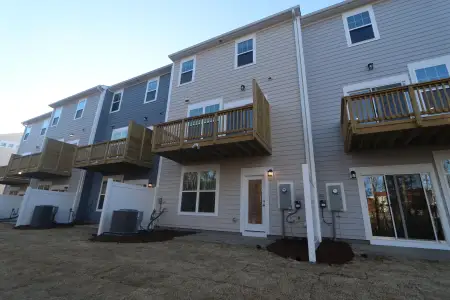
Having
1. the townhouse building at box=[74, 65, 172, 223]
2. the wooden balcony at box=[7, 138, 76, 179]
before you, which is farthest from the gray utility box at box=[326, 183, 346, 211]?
the wooden balcony at box=[7, 138, 76, 179]

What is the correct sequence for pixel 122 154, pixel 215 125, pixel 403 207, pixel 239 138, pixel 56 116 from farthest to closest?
A: pixel 56 116 < pixel 122 154 < pixel 215 125 < pixel 239 138 < pixel 403 207

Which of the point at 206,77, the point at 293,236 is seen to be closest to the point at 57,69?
the point at 206,77

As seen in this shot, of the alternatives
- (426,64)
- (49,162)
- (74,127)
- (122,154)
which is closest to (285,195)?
(426,64)

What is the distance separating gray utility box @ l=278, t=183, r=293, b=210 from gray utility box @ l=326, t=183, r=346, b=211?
1227 millimetres

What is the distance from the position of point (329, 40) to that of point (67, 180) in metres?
16.7

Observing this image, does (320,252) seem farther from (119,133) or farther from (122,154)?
(119,133)

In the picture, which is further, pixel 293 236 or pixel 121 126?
pixel 121 126

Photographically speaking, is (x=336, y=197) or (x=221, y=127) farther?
(x=221, y=127)

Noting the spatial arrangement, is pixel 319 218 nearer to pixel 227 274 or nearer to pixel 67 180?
pixel 227 274

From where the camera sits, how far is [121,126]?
12539 mm

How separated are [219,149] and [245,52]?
17.2ft

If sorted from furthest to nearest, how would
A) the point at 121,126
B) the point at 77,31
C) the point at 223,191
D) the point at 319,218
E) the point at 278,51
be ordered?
the point at 121,126 → the point at 77,31 → the point at 278,51 → the point at 223,191 → the point at 319,218

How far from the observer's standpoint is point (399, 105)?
5523 millimetres

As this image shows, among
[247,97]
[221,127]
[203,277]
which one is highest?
[247,97]
